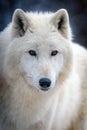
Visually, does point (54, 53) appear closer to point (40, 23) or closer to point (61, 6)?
point (40, 23)

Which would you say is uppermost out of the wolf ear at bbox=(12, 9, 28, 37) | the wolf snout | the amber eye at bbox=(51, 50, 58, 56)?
the wolf ear at bbox=(12, 9, 28, 37)

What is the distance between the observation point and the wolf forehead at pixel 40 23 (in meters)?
4.86

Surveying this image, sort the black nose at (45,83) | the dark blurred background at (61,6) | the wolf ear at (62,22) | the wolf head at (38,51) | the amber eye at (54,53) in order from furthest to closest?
1. the dark blurred background at (61,6)
2. the wolf ear at (62,22)
3. the amber eye at (54,53)
4. the wolf head at (38,51)
5. the black nose at (45,83)

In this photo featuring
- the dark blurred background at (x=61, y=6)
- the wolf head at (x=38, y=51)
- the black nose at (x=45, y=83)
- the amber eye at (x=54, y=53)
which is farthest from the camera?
the dark blurred background at (x=61, y=6)

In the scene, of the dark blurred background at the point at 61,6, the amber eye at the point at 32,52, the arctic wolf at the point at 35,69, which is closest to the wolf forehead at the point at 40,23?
the arctic wolf at the point at 35,69

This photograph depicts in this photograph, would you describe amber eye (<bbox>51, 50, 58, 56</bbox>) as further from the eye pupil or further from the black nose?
the black nose

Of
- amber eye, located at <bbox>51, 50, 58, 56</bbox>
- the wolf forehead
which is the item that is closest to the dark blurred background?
the wolf forehead

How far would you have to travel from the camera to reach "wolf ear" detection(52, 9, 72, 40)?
196 inches

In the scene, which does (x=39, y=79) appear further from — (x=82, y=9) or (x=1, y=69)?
(x=82, y=9)

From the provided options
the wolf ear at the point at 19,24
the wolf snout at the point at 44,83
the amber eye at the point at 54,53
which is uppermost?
the wolf ear at the point at 19,24

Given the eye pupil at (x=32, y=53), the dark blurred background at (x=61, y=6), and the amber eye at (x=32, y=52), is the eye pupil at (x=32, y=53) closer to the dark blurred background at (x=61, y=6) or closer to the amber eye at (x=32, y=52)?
the amber eye at (x=32, y=52)

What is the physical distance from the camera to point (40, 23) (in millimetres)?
4969

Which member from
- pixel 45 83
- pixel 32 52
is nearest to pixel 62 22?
pixel 32 52

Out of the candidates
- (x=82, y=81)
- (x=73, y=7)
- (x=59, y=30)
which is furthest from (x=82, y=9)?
(x=59, y=30)
